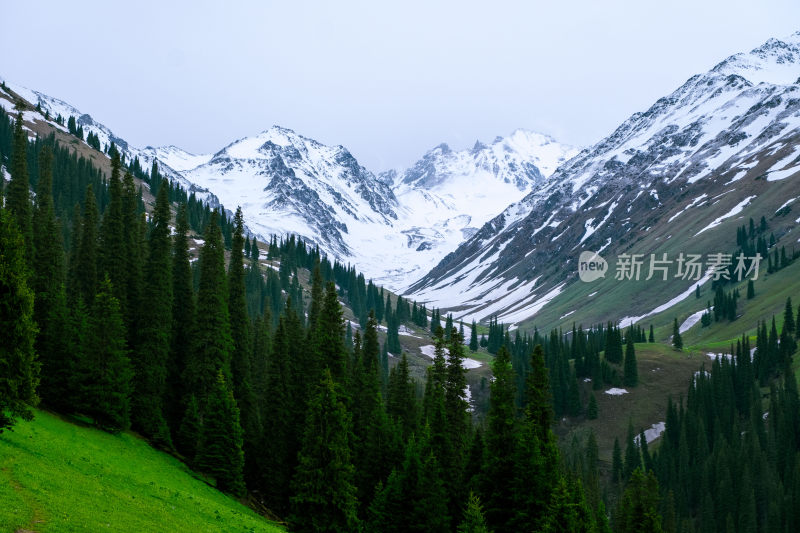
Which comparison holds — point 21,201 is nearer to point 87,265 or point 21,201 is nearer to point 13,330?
point 87,265

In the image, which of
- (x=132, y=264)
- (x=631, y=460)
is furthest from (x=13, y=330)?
(x=631, y=460)

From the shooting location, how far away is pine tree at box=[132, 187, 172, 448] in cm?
6256

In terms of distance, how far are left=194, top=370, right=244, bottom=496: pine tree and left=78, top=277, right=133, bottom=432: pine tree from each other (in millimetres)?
6215

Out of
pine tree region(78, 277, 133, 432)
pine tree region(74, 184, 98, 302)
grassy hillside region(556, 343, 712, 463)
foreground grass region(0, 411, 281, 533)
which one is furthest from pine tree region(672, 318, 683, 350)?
pine tree region(78, 277, 133, 432)

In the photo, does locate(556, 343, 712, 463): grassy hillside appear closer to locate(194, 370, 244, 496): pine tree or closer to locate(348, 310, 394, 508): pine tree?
locate(348, 310, 394, 508): pine tree

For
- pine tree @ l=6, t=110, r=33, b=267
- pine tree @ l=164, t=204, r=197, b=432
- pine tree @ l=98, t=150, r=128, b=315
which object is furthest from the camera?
pine tree @ l=98, t=150, r=128, b=315

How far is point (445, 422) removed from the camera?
59.8 m

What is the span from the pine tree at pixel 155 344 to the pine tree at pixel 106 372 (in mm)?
3414

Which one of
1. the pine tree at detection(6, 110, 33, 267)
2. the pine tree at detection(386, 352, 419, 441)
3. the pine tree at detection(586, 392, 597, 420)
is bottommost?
the pine tree at detection(586, 392, 597, 420)

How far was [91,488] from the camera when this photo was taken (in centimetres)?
3512

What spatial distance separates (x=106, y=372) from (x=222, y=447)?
34.5 ft

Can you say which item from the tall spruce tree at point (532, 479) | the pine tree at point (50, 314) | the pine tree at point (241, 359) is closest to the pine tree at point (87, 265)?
the pine tree at point (50, 314)

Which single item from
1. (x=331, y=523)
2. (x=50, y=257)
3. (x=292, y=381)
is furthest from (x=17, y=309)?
(x=292, y=381)

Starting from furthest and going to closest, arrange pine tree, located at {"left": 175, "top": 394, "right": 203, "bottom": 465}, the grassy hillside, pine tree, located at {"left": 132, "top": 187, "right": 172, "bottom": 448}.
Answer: the grassy hillside → pine tree, located at {"left": 175, "top": 394, "right": 203, "bottom": 465} → pine tree, located at {"left": 132, "top": 187, "right": 172, "bottom": 448}
